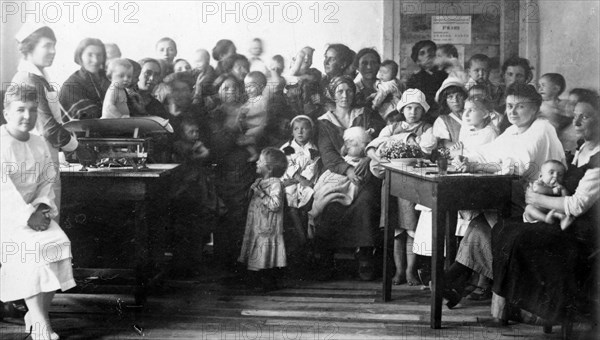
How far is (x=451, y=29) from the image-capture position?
4.05 meters

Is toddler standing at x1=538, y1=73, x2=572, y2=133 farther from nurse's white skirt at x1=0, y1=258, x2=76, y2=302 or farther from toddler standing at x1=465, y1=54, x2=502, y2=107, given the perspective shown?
nurse's white skirt at x1=0, y1=258, x2=76, y2=302

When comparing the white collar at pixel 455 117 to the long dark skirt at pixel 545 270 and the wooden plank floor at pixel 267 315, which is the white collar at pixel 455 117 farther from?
A: the wooden plank floor at pixel 267 315

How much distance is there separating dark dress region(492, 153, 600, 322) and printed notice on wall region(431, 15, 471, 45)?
121 centimetres

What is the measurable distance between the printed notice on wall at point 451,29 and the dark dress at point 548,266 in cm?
121

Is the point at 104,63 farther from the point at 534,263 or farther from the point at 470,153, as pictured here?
the point at 534,263

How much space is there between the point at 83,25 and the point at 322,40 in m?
1.40

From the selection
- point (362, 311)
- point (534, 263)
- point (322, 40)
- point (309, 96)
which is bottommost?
point (362, 311)

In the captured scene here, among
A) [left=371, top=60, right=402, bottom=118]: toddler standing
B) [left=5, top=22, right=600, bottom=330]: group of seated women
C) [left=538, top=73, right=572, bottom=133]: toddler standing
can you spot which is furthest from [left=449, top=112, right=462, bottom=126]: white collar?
[left=538, top=73, right=572, bottom=133]: toddler standing

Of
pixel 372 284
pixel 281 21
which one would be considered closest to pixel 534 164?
pixel 372 284

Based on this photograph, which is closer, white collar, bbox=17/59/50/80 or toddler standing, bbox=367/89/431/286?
white collar, bbox=17/59/50/80

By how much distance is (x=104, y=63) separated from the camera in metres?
4.14

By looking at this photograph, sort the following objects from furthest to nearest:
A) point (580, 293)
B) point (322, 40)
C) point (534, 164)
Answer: point (322, 40)
point (534, 164)
point (580, 293)

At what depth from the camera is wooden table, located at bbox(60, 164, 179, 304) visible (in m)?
3.80

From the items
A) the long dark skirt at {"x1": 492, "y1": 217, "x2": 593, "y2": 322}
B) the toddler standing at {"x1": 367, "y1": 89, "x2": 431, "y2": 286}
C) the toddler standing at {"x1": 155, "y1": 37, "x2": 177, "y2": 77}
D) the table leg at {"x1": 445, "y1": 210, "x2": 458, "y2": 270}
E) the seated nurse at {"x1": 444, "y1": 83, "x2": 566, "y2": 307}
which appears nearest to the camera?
the long dark skirt at {"x1": 492, "y1": 217, "x2": 593, "y2": 322}
